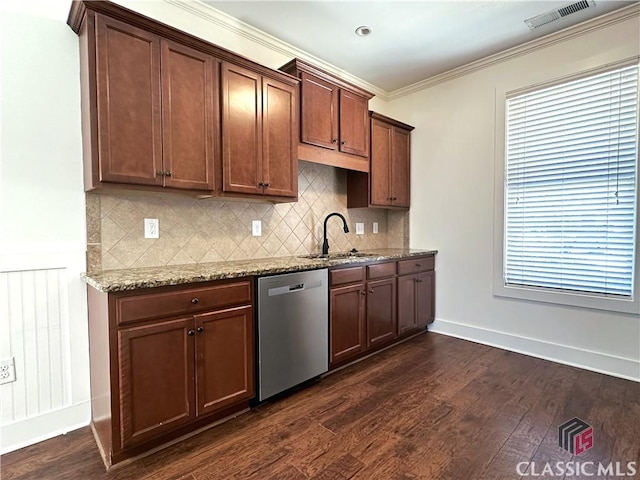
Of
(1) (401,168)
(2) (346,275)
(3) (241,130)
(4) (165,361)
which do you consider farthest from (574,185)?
(4) (165,361)

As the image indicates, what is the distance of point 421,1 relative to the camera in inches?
91.2

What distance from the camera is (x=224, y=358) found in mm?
1910

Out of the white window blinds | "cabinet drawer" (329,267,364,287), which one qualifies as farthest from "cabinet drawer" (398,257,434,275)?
the white window blinds

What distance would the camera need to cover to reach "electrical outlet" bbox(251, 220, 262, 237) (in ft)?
8.81

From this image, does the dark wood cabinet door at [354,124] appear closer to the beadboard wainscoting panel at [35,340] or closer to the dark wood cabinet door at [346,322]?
the dark wood cabinet door at [346,322]

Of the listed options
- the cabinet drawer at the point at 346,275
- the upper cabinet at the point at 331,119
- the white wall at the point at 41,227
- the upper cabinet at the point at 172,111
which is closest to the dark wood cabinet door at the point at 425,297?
the cabinet drawer at the point at 346,275

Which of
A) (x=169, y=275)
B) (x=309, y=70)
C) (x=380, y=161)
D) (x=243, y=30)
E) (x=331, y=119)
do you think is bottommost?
(x=169, y=275)

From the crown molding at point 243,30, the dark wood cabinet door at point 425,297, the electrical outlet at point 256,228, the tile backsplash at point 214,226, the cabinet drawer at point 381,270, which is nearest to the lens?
the tile backsplash at point 214,226

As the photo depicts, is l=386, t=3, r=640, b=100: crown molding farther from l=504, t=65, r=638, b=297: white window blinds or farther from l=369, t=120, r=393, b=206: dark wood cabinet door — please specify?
l=369, t=120, r=393, b=206: dark wood cabinet door

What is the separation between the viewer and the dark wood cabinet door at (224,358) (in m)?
1.82

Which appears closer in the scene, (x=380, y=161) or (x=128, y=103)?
(x=128, y=103)

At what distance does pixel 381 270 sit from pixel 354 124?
1.37m

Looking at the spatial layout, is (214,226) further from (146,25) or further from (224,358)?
(146,25)

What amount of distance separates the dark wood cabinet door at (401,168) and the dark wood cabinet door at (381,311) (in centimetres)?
104
